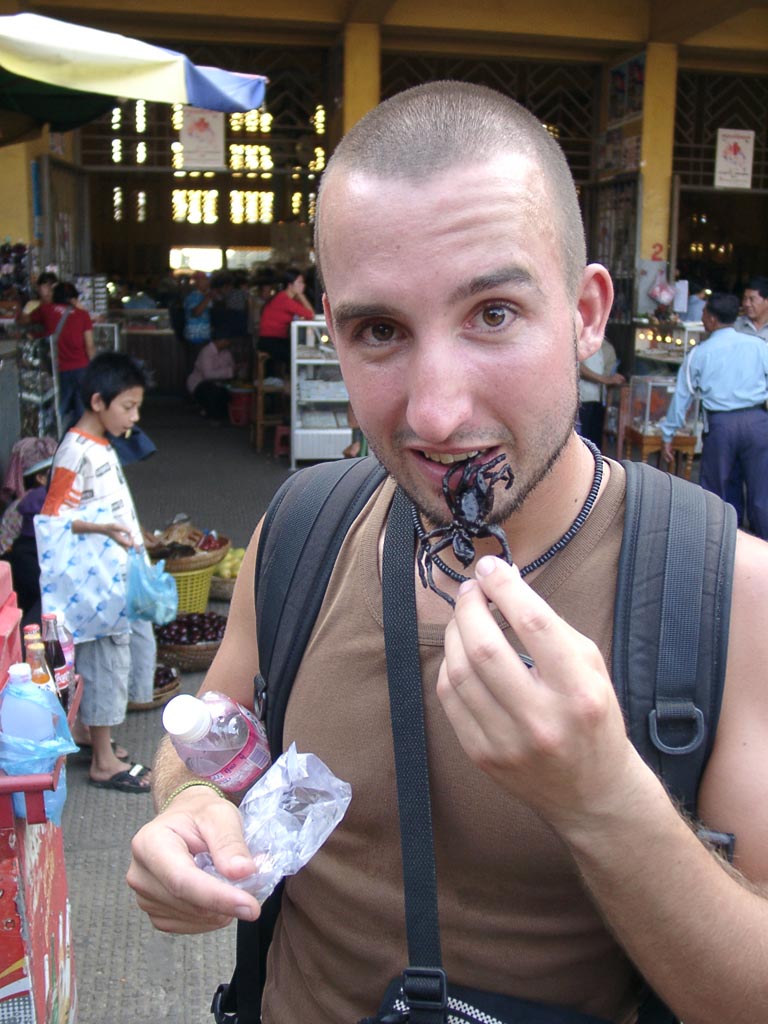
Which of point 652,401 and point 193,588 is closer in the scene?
point 193,588

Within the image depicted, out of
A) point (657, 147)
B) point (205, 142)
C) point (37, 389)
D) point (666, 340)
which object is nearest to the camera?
point (37, 389)

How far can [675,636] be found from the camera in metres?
1.27

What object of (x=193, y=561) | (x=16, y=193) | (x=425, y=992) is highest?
(x=16, y=193)

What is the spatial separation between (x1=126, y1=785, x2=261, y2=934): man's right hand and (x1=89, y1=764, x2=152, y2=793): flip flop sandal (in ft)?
10.9

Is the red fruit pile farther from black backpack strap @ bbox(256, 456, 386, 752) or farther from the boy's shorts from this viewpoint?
black backpack strap @ bbox(256, 456, 386, 752)

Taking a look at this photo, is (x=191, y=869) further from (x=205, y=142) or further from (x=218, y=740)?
(x=205, y=142)

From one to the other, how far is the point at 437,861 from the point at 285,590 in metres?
0.46

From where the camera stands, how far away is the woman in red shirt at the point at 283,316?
37.2 feet

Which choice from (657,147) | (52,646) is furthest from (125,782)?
(657,147)

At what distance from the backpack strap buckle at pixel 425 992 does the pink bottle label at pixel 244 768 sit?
0.40m

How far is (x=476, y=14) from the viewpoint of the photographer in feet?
40.0

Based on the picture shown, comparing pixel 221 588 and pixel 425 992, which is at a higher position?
pixel 425 992

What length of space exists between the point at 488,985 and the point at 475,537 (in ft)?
1.93

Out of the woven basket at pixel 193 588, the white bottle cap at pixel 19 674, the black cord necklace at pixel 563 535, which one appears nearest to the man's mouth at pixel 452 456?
the black cord necklace at pixel 563 535
